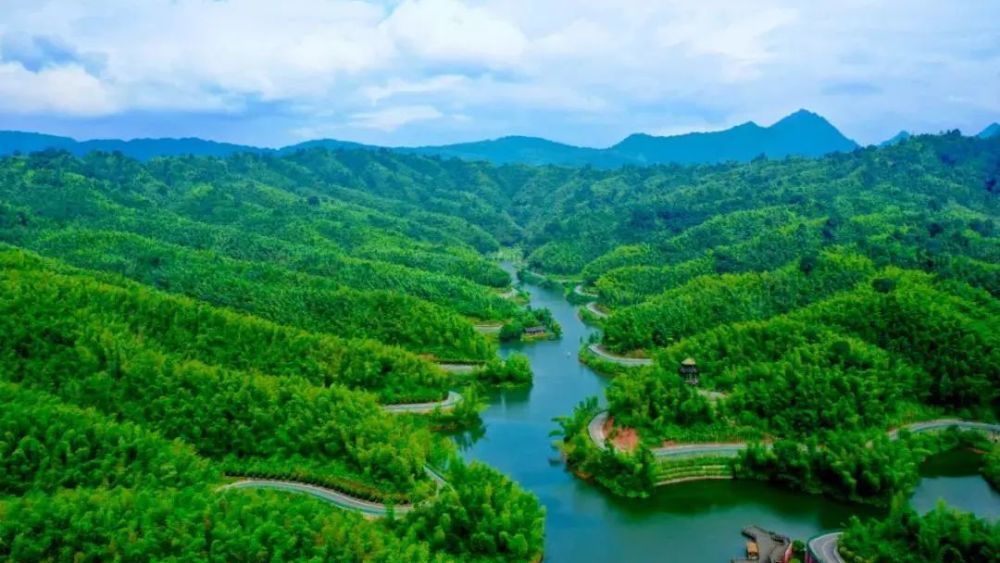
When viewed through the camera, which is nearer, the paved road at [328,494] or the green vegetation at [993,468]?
the paved road at [328,494]

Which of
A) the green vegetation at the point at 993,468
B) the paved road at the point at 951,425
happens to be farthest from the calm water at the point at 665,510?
the paved road at the point at 951,425

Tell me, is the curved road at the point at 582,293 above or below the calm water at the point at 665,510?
above

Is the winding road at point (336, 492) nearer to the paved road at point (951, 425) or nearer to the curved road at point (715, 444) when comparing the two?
the curved road at point (715, 444)

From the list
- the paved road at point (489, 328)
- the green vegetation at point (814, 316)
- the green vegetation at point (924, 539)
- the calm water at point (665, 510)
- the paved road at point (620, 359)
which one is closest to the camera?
→ the green vegetation at point (924, 539)

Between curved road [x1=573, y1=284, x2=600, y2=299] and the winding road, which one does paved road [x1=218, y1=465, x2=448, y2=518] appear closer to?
the winding road

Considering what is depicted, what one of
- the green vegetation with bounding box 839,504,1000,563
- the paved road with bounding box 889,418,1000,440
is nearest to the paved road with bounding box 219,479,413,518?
the green vegetation with bounding box 839,504,1000,563

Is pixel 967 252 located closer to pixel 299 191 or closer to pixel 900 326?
pixel 900 326
